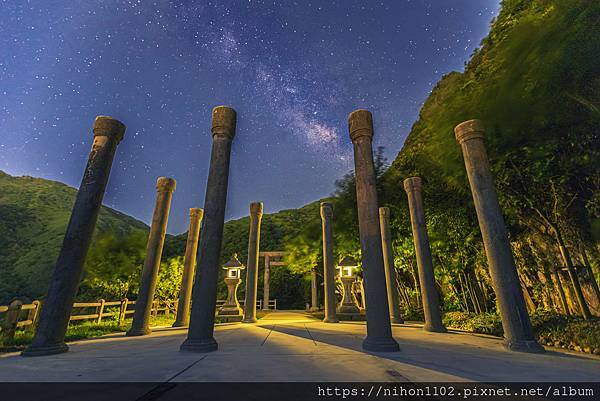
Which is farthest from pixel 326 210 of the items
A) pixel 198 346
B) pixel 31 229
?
pixel 31 229

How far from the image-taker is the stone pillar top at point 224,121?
636 centimetres

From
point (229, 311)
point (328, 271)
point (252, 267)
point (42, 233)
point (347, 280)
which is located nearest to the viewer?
point (328, 271)

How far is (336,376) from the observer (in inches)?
122

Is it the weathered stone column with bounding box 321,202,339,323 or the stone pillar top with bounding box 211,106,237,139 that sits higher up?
the stone pillar top with bounding box 211,106,237,139

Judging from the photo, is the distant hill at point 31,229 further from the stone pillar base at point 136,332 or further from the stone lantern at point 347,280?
the stone lantern at point 347,280

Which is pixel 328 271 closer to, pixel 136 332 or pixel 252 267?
pixel 252 267

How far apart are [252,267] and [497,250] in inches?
364

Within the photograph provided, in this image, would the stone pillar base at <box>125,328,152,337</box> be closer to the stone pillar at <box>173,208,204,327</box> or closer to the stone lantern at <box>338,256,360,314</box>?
the stone pillar at <box>173,208,204,327</box>

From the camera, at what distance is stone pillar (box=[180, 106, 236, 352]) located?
16.6 feet

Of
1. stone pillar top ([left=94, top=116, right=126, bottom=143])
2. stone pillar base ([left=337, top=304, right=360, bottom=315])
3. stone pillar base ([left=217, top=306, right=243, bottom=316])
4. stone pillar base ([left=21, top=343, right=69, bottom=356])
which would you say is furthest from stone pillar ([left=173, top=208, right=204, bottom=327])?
stone pillar base ([left=337, top=304, right=360, bottom=315])

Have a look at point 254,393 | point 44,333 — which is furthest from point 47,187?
point 254,393

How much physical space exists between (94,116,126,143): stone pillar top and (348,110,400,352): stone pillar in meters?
5.91

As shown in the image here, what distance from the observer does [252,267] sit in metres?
12.1

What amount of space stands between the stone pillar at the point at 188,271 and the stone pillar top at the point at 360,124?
794 centimetres
